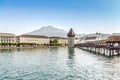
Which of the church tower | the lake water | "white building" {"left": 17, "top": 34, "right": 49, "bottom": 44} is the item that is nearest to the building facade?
"white building" {"left": 17, "top": 34, "right": 49, "bottom": 44}

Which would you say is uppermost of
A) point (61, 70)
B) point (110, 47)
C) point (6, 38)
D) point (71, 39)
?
point (6, 38)

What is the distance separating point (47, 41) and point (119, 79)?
16136 cm

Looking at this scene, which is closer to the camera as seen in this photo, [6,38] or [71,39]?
[6,38]

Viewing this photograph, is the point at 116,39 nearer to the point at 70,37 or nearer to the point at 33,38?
the point at 70,37

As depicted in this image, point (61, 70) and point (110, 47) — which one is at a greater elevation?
point (110, 47)

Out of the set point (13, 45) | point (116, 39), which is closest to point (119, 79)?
point (116, 39)

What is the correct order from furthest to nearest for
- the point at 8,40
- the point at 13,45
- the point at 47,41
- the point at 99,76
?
the point at 47,41, the point at 8,40, the point at 13,45, the point at 99,76

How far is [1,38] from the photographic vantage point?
13400cm

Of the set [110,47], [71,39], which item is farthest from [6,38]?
[110,47]

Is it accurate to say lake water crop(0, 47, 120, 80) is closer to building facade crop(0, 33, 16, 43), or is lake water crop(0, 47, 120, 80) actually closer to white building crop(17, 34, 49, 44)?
building facade crop(0, 33, 16, 43)

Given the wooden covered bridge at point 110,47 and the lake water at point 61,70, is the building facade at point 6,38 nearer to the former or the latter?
the wooden covered bridge at point 110,47

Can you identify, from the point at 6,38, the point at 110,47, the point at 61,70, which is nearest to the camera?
the point at 61,70

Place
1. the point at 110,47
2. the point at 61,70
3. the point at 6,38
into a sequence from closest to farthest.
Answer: the point at 61,70
the point at 110,47
the point at 6,38

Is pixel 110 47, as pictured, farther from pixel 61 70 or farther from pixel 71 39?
pixel 71 39
